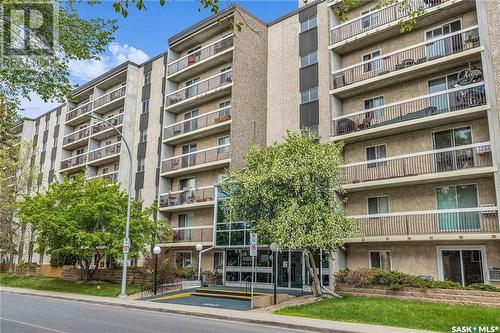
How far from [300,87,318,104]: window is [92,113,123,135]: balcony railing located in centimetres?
1962

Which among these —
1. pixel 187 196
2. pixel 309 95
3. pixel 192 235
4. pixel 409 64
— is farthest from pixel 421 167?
pixel 187 196

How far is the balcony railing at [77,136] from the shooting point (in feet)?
153

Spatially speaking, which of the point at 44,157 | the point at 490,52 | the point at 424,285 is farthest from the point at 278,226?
the point at 44,157

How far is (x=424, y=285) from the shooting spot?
1877 cm

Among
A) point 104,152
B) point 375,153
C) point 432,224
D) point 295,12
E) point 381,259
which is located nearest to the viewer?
point 432,224

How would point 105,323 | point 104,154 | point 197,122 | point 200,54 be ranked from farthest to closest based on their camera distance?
point 104,154 → point 200,54 → point 197,122 → point 105,323

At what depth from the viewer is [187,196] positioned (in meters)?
33.1

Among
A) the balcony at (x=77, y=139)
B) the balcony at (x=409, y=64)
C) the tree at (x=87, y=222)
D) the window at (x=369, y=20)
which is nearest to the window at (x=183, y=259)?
the tree at (x=87, y=222)

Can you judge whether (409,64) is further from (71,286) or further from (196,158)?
(71,286)

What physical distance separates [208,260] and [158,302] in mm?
9167

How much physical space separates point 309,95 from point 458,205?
37.3 feet

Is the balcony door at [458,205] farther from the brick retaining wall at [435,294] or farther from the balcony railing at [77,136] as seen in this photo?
the balcony railing at [77,136]

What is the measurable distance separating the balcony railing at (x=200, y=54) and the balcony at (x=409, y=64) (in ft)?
33.6

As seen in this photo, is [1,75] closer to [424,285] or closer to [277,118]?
[424,285]
